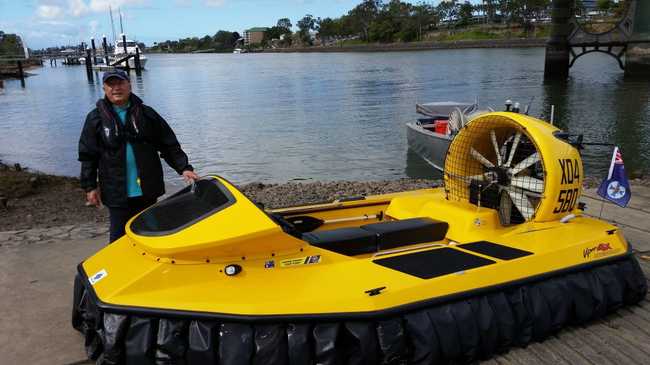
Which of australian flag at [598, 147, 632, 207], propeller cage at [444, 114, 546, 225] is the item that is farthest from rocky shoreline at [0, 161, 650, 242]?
australian flag at [598, 147, 632, 207]

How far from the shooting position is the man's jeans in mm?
3707

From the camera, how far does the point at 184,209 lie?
11.0 ft

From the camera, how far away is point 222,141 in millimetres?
17094

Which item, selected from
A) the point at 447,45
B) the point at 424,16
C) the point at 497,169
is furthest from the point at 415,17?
the point at 497,169

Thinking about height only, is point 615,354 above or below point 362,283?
below

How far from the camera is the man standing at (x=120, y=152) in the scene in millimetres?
3523

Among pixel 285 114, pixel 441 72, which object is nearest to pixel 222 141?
pixel 285 114

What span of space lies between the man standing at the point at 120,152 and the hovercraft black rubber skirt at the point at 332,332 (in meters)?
0.63

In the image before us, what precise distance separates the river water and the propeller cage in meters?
7.65

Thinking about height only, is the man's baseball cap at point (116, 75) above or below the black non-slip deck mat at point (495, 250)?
above

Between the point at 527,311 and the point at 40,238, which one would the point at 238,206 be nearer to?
the point at 527,311

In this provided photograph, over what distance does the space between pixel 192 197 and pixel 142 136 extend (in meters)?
0.55

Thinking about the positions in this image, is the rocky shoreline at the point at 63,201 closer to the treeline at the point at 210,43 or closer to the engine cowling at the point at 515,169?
the engine cowling at the point at 515,169

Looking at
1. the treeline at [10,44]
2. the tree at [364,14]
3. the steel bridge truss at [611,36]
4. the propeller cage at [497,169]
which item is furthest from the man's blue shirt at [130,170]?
the tree at [364,14]
